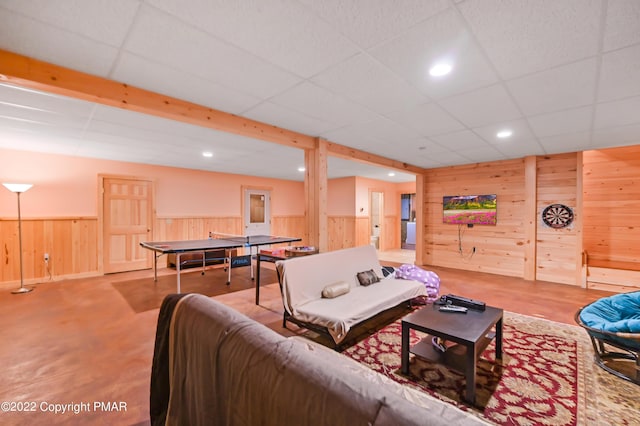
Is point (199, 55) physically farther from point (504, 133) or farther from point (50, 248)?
point (50, 248)

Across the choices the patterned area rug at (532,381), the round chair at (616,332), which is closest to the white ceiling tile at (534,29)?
the round chair at (616,332)

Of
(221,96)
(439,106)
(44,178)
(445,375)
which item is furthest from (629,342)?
(44,178)

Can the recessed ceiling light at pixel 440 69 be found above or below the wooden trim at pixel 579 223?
above

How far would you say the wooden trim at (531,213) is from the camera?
16.9 ft

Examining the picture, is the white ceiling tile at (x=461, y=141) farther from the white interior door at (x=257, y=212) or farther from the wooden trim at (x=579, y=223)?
the white interior door at (x=257, y=212)

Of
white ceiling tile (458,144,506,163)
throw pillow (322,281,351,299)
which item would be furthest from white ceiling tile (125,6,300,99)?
→ white ceiling tile (458,144,506,163)

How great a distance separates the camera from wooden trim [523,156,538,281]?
5141mm

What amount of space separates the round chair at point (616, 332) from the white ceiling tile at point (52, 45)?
4220mm

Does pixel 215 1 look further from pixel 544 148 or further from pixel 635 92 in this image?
pixel 544 148

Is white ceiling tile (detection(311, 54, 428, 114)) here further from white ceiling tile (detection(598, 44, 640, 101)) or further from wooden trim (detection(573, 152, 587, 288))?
wooden trim (detection(573, 152, 587, 288))

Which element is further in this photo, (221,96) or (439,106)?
(439,106)

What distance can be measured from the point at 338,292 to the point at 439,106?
2.24 metres

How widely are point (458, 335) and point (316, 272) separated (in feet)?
4.94

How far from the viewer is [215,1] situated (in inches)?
55.2
